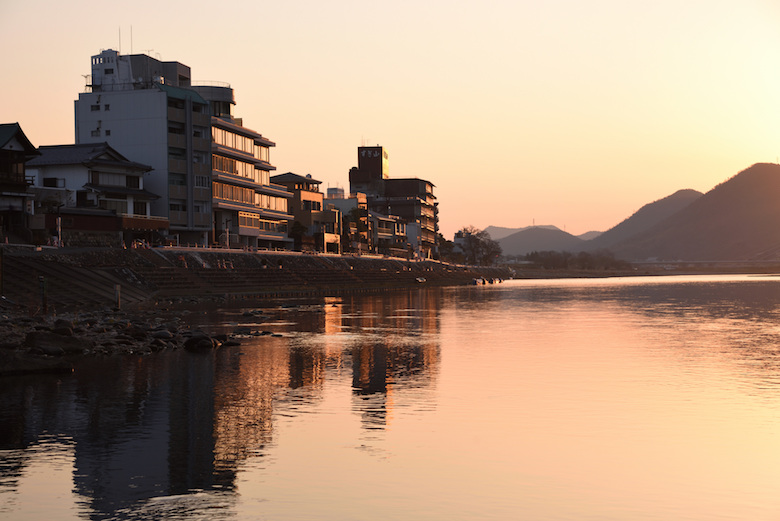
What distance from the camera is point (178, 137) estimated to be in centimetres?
11681

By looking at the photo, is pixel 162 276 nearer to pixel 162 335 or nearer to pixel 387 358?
pixel 162 335

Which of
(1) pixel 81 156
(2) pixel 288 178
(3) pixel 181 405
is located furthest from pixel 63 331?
(2) pixel 288 178

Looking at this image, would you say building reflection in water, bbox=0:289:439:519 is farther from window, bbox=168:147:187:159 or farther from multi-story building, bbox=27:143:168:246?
window, bbox=168:147:187:159

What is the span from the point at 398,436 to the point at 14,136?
79475mm

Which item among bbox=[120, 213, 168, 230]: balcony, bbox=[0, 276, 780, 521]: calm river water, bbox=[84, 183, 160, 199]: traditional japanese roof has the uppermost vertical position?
bbox=[84, 183, 160, 199]: traditional japanese roof

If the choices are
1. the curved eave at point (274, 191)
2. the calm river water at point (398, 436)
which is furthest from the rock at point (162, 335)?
the curved eave at point (274, 191)

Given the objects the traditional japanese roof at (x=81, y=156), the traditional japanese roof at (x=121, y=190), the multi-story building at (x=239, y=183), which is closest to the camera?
the traditional japanese roof at (x=121, y=190)

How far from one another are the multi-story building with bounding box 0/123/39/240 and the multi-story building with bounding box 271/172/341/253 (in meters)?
75.9

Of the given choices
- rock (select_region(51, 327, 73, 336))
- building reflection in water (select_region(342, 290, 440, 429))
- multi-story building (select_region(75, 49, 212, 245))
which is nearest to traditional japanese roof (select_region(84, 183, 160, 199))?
multi-story building (select_region(75, 49, 212, 245))

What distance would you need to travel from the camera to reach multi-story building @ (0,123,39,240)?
276ft

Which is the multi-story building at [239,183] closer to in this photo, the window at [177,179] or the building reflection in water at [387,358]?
the window at [177,179]

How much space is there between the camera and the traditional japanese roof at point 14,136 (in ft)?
277

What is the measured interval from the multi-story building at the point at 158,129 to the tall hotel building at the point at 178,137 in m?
0.15

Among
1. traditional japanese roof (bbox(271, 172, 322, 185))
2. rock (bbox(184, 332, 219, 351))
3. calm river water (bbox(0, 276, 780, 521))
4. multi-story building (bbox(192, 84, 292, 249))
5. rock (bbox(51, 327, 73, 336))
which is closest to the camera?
calm river water (bbox(0, 276, 780, 521))
